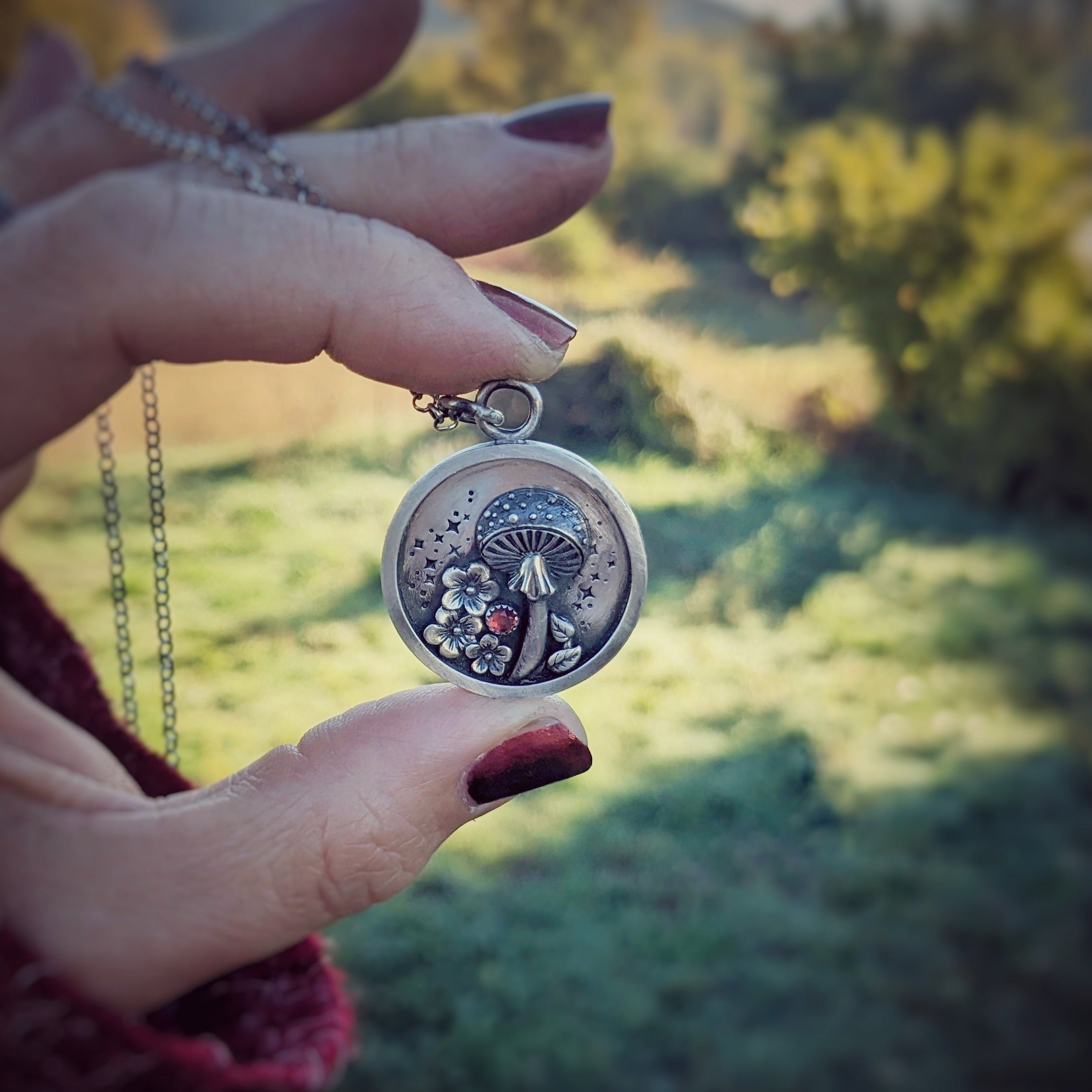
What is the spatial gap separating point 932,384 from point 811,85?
0.74 metres

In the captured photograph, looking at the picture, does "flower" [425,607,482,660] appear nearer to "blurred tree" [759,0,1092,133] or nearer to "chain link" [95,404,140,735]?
"chain link" [95,404,140,735]

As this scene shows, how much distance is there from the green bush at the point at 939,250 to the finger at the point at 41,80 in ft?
4.59

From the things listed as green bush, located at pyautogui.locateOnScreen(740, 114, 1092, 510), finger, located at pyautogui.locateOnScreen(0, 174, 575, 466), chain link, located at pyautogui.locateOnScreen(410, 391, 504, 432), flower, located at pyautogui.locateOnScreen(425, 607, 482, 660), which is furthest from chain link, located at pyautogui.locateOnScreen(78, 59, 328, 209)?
green bush, located at pyautogui.locateOnScreen(740, 114, 1092, 510)

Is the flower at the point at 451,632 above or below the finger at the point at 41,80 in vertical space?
below

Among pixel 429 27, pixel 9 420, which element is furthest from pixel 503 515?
pixel 429 27

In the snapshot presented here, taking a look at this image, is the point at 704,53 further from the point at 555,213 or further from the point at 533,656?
the point at 533,656

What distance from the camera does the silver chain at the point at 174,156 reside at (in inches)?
49.8

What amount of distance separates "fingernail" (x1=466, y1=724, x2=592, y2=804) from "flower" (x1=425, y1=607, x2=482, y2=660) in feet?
0.43

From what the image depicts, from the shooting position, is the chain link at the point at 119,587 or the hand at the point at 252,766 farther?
the chain link at the point at 119,587

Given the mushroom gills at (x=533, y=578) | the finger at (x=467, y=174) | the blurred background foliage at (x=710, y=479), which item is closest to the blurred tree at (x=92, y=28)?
the blurred background foliage at (x=710, y=479)

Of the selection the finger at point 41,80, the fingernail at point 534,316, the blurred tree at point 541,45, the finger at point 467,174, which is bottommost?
the fingernail at point 534,316

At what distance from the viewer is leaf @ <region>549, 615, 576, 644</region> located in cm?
115

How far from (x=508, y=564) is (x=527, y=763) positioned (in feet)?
0.72

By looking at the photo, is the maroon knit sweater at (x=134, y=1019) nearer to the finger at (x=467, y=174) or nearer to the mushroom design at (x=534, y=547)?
the mushroom design at (x=534, y=547)
